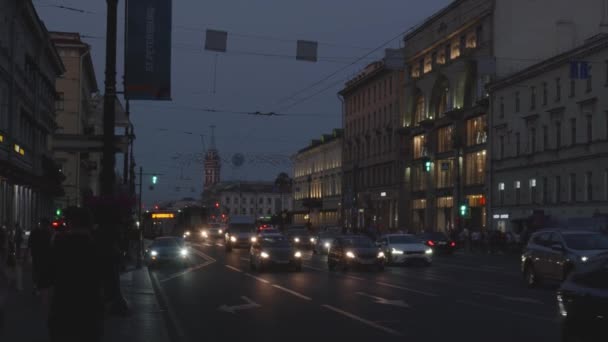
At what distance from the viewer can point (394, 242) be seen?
42.8 meters

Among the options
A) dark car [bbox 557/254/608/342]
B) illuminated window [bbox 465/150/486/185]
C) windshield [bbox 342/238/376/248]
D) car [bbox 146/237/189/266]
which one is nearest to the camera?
dark car [bbox 557/254/608/342]

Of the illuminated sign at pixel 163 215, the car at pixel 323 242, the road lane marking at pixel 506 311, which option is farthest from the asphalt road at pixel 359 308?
the illuminated sign at pixel 163 215

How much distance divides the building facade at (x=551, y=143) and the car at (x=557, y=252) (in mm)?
21926

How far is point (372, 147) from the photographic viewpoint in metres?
100

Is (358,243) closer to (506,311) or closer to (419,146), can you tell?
(506,311)

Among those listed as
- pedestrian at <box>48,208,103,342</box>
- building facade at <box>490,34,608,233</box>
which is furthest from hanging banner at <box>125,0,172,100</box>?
building facade at <box>490,34,608,233</box>

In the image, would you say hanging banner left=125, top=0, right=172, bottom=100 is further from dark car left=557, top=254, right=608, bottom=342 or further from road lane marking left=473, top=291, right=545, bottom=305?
dark car left=557, top=254, right=608, bottom=342

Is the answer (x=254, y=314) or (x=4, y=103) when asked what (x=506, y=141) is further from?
(x=254, y=314)

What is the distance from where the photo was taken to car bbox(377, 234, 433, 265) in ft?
137

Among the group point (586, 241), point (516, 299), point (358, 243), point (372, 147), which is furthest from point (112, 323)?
point (372, 147)

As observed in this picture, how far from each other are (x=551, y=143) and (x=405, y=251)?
2133 cm

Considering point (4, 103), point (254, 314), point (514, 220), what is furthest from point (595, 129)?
point (254, 314)

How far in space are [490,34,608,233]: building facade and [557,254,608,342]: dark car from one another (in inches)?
1510

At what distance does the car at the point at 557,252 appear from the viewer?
25406 millimetres
